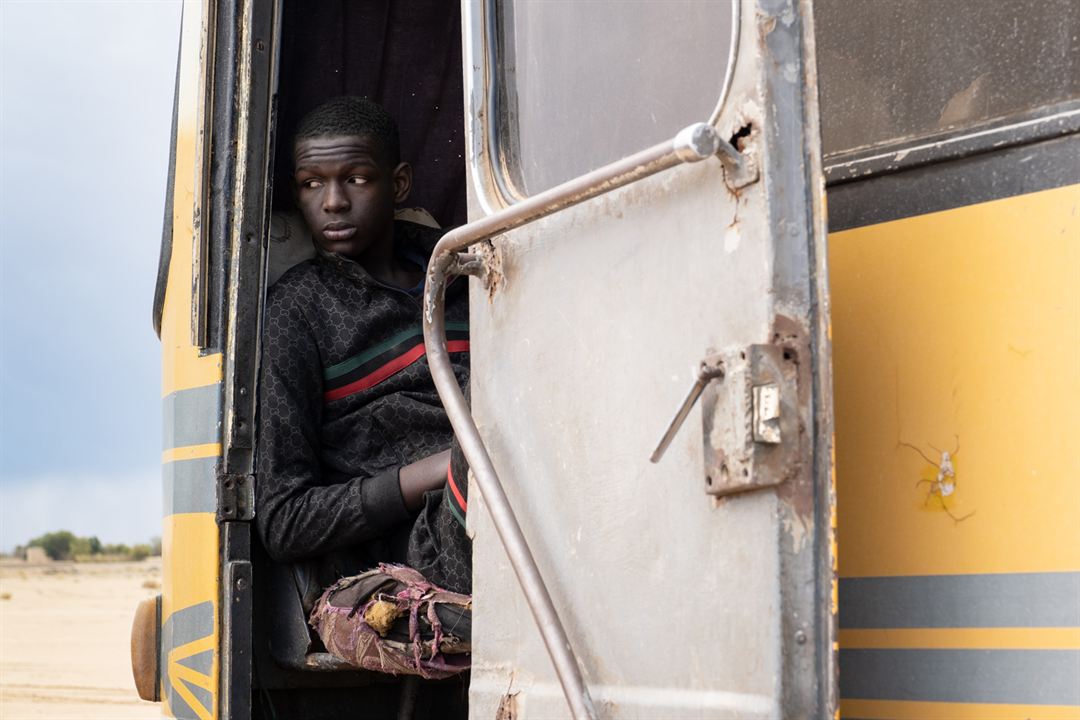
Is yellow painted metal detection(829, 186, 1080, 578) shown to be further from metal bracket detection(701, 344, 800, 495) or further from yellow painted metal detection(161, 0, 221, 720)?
yellow painted metal detection(161, 0, 221, 720)

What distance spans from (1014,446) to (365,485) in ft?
4.85

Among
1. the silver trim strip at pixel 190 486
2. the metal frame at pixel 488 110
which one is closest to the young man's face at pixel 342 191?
the silver trim strip at pixel 190 486

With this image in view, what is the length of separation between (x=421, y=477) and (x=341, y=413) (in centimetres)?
35

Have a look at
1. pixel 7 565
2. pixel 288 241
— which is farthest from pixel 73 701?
pixel 7 565

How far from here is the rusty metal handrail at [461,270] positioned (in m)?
1.53

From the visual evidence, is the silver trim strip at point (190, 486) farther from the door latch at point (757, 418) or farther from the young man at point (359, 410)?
the door latch at point (757, 418)

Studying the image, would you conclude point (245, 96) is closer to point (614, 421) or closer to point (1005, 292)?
point (614, 421)

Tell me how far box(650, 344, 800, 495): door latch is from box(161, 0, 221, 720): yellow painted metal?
1470 mm

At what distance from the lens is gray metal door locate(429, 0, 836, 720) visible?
147cm

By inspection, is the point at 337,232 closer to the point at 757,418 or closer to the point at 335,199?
the point at 335,199

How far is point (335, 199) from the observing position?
10.3ft

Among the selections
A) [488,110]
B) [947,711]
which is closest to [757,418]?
[947,711]

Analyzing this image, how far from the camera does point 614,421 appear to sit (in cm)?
172

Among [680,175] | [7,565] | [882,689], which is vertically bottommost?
[7,565]
